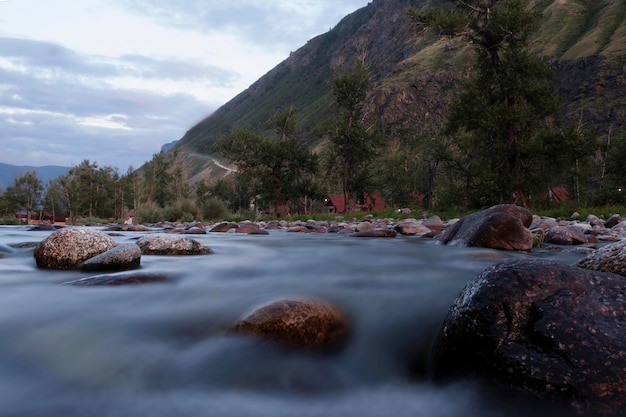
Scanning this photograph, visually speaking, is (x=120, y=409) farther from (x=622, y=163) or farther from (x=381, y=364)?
(x=622, y=163)

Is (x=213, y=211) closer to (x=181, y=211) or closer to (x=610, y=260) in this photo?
(x=181, y=211)

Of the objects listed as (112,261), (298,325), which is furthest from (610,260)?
(112,261)

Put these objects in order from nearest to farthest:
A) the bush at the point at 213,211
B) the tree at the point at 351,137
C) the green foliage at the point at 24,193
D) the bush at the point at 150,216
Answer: the bush at the point at 213,211 < the bush at the point at 150,216 < the tree at the point at 351,137 < the green foliage at the point at 24,193

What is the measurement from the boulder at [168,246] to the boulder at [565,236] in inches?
237

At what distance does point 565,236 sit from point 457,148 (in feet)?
108

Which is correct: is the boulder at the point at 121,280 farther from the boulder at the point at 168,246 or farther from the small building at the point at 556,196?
the small building at the point at 556,196

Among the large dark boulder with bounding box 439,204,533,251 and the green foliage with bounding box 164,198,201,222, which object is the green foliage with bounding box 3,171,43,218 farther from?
the large dark boulder with bounding box 439,204,533,251

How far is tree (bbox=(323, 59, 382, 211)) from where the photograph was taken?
29.7 m

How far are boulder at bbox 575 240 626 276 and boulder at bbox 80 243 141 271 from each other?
15.4 ft

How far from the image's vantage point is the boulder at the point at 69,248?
4.98 meters

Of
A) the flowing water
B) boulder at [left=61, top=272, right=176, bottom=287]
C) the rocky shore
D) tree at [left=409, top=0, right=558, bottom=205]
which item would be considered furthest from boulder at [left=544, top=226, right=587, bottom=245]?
tree at [left=409, top=0, right=558, bottom=205]

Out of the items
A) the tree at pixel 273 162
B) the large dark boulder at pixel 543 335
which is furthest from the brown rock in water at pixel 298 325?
the tree at pixel 273 162

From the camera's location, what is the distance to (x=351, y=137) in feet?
96.8

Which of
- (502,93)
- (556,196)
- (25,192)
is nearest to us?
(502,93)
